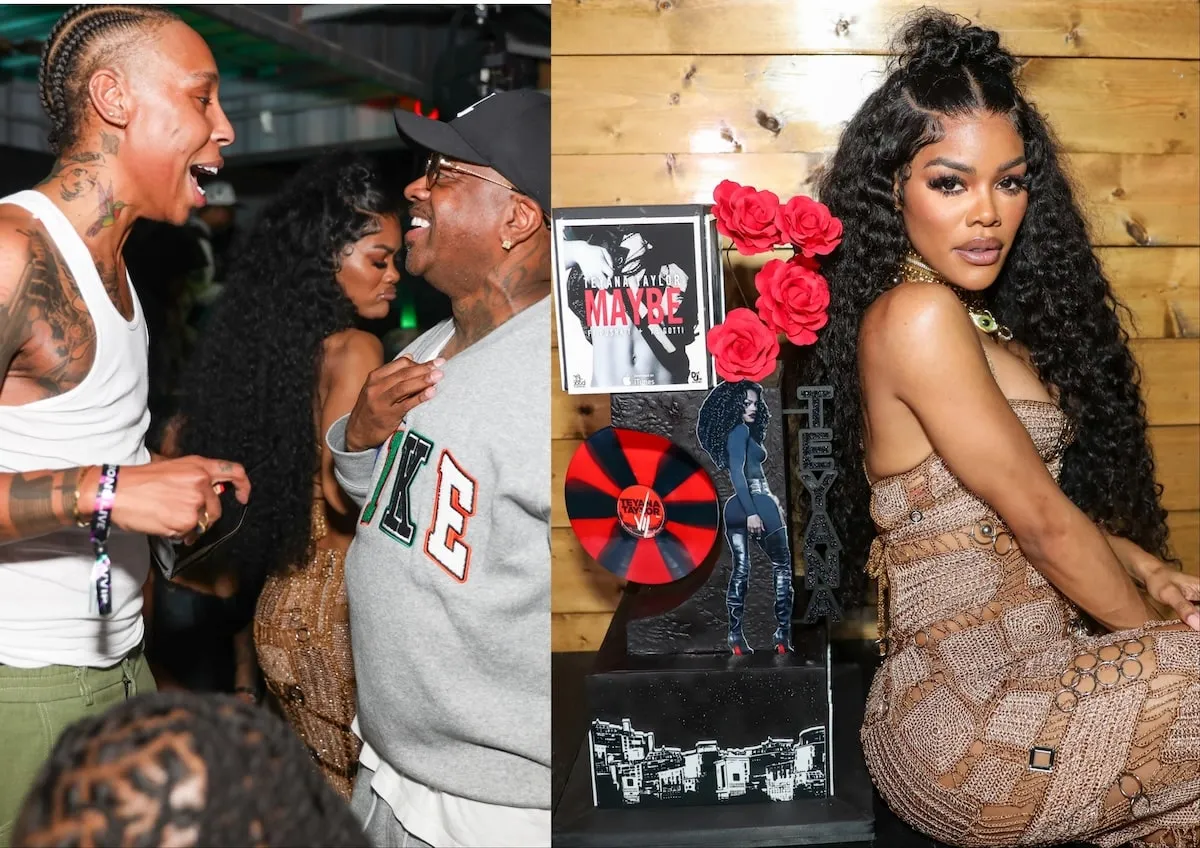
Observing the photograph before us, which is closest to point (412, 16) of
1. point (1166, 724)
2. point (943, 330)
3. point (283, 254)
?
point (283, 254)

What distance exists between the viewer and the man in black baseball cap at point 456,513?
7.12 ft

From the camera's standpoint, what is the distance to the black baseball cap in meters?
2.21

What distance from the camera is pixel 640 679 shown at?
2297 millimetres

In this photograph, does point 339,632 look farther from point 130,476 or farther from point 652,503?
point 652,503

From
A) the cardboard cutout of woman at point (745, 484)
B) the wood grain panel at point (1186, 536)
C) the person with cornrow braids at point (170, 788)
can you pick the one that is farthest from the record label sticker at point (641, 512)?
the wood grain panel at point (1186, 536)

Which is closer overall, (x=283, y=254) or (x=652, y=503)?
(x=283, y=254)

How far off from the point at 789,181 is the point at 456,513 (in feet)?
4.38

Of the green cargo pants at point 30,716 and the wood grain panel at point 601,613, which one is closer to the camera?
the green cargo pants at point 30,716

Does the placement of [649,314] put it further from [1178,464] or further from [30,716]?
[1178,464]

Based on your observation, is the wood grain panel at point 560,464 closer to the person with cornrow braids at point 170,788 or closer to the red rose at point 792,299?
the red rose at point 792,299

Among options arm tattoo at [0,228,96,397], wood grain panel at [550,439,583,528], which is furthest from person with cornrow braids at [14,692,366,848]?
wood grain panel at [550,439,583,528]

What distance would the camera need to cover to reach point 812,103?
294 cm

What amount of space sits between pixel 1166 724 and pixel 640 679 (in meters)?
0.93

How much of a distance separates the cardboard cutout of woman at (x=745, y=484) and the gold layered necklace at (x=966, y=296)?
1.31ft
